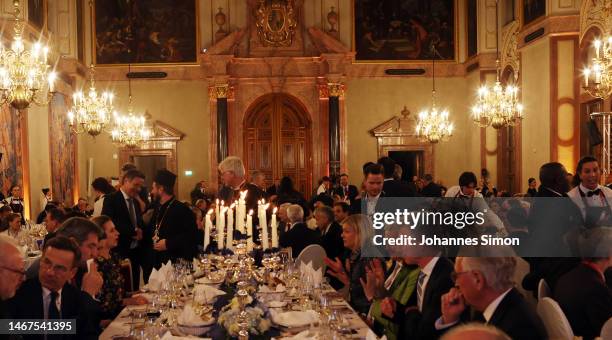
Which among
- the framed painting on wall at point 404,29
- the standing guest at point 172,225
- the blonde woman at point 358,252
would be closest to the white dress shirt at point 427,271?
the blonde woman at point 358,252

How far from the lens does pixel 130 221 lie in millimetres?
7215

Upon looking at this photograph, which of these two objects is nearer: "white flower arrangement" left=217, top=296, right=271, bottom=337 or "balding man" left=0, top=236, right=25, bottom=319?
"balding man" left=0, top=236, right=25, bottom=319

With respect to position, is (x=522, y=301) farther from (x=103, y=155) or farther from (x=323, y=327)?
(x=103, y=155)

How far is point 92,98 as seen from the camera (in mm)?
13617

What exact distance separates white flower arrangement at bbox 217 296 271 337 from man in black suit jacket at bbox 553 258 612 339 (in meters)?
2.03

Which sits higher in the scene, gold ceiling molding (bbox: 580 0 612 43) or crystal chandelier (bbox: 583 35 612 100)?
gold ceiling molding (bbox: 580 0 612 43)

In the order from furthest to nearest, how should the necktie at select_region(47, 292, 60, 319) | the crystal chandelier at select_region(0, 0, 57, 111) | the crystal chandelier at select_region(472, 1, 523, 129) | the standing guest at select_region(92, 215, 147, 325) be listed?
the crystal chandelier at select_region(472, 1, 523, 129) → the crystal chandelier at select_region(0, 0, 57, 111) → the standing guest at select_region(92, 215, 147, 325) → the necktie at select_region(47, 292, 60, 319)

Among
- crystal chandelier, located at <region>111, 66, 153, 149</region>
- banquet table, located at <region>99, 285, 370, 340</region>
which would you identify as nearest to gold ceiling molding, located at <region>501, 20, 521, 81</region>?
crystal chandelier, located at <region>111, 66, 153, 149</region>

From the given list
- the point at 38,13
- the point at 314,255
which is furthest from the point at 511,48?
the point at 38,13

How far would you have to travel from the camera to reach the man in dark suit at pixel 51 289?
3523mm

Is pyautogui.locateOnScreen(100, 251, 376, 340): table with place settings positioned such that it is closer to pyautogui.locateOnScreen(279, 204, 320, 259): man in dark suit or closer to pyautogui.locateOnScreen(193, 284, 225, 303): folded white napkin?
pyautogui.locateOnScreen(193, 284, 225, 303): folded white napkin

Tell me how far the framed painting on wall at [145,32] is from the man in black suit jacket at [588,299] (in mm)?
16240

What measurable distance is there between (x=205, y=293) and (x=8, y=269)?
167 centimetres

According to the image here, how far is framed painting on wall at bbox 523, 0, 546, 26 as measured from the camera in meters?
13.9
